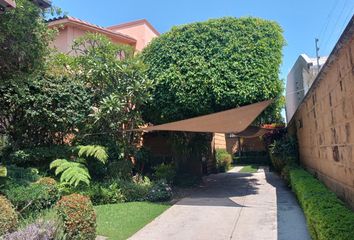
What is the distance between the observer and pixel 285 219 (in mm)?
7629

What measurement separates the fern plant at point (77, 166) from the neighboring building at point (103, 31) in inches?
223

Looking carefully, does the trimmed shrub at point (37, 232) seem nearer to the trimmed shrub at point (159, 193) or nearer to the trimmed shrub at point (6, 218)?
the trimmed shrub at point (6, 218)

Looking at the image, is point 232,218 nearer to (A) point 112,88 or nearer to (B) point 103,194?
(B) point 103,194

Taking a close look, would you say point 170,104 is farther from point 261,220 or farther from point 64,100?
point 261,220

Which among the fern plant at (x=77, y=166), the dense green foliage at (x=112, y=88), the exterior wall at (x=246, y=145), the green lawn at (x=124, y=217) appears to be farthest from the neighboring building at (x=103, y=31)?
the exterior wall at (x=246, y=145)

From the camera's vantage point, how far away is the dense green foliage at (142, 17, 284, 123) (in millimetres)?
11023

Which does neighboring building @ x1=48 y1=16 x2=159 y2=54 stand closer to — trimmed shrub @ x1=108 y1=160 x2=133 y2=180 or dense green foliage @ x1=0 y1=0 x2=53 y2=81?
trimmed shrub @ x1=108 y1=160 x2=133 y2=180

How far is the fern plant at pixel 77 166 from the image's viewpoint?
9281 mm

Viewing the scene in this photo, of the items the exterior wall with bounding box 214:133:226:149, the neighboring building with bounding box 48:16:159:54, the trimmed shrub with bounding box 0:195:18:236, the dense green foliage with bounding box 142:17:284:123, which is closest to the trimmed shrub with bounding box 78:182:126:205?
the dense green foliage with bounding box 142:17:284:123

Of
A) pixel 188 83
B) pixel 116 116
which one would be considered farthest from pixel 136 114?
pixel 188 83

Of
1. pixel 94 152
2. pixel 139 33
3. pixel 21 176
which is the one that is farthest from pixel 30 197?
pixel 139 33

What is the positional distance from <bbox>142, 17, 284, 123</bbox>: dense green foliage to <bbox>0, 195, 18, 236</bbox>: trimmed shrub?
262 inches

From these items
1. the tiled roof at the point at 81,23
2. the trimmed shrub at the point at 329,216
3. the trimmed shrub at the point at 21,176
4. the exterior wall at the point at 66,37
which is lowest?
the trimmed shrub at the point at 329,216

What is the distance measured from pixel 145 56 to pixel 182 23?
1769mm
